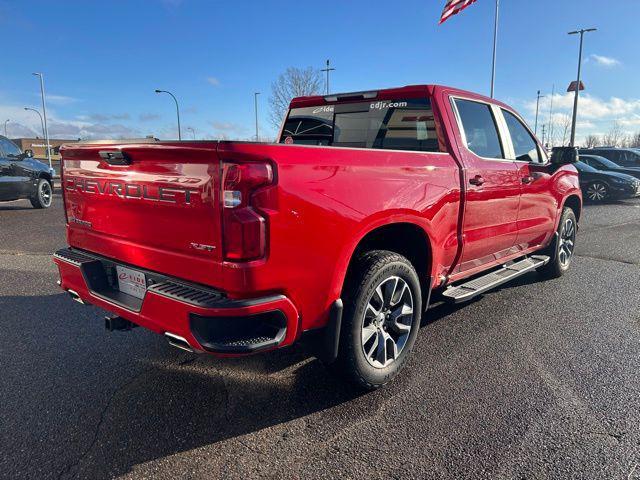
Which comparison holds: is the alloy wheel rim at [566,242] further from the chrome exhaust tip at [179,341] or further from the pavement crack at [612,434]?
the chrome exhaust tip at [179,341]

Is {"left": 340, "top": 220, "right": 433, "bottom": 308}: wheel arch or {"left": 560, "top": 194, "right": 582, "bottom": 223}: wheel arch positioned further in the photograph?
{"left": 560, "top": 194, "right": 582, "bottom": 223}: wheel arch

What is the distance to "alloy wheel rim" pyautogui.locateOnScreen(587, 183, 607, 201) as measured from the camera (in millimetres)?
14711

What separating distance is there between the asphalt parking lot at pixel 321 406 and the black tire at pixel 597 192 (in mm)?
12244

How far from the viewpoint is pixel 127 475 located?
2.16 meters

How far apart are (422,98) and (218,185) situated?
220 centimetres

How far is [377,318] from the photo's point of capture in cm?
290

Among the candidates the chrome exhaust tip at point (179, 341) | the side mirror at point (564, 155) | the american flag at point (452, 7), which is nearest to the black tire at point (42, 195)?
the chrome exhaust tip at point (179, 341)

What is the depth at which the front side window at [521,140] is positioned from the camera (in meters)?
4.50

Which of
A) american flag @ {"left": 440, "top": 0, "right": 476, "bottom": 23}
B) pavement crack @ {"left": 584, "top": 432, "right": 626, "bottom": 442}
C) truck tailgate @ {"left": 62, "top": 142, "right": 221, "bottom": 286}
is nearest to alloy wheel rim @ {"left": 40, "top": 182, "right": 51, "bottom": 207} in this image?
truck tailgate @ {"left": 62, "top": 142, "right": 221, "bottom": 286}

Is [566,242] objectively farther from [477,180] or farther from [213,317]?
[213,317]

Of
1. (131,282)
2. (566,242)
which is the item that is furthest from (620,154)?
(131,282)

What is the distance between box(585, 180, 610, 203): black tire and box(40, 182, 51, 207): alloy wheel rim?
16.7 m

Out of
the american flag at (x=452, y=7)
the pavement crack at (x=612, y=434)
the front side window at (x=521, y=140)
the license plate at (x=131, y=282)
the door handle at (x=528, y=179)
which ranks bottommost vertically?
the pavement crack at (x=612, y=434)

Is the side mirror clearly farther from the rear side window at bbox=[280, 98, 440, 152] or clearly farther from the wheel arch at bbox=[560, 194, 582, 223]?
the rear side window at bbox=[280, 98, 440, 152]
